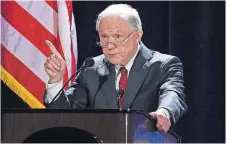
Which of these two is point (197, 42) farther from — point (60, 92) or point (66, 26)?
point (60, 92)

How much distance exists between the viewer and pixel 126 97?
2668 mm

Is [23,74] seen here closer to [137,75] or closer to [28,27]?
[28,27]

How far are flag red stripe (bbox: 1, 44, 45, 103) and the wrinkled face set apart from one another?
1519 mm

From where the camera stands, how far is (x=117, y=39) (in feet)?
8.98

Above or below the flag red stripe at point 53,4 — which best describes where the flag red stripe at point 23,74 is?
below

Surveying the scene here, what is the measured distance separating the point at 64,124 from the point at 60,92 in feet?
1.55

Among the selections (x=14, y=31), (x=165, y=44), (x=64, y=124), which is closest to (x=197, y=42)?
(x=165, y=44)

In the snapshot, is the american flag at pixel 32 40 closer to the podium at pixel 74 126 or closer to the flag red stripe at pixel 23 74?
the flag red stripe at pixel 23 74

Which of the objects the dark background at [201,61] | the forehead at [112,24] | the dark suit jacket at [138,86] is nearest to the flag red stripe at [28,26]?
the dark background at [201,61]

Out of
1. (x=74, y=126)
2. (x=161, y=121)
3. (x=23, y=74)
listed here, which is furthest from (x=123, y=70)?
(x=23, y=74)

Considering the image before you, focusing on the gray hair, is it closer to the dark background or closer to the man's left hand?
the man's left hand

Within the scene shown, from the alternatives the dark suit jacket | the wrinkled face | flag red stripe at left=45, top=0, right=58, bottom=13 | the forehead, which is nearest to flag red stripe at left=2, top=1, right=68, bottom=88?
flag red stripe at left=45, top=0, right=58, bottom=13

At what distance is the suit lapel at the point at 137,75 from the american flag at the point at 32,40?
1386 millimetres

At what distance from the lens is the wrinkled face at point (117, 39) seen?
8.80ft
